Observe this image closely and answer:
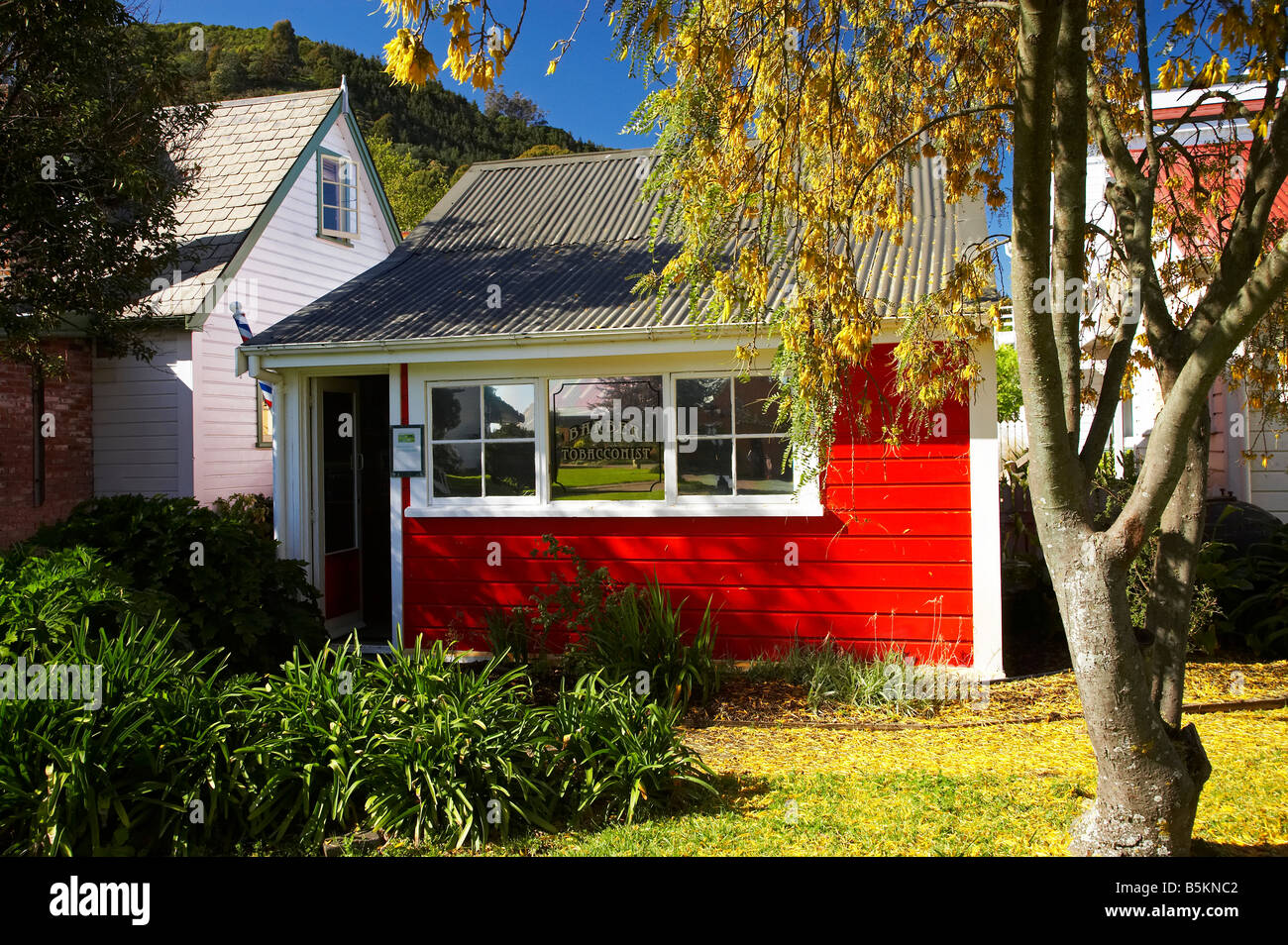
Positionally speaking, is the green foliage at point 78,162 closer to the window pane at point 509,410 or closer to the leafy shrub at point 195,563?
the leafy shrub at point 195,563

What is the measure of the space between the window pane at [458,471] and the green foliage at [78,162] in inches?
166

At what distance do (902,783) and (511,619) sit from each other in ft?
14.4

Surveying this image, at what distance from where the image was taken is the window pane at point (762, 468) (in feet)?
27.6

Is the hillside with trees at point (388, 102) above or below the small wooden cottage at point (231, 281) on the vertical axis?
above

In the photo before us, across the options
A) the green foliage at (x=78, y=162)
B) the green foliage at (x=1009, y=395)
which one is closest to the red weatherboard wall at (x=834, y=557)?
the green foliage at (x=78, y=162)

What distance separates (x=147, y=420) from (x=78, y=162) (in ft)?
12.1

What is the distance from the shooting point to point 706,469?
8.60 meters

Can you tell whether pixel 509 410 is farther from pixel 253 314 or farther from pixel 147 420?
pixel 253 314

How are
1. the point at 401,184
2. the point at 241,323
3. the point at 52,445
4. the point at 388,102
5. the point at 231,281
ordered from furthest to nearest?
the point at 388,102
the point at 401,184
the point at 231,281
the point at 241,323
the point at 52,445

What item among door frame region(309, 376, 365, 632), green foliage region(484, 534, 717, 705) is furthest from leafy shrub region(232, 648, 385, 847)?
door frame region(309, 376, 365, 632)

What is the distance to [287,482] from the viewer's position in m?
9.83

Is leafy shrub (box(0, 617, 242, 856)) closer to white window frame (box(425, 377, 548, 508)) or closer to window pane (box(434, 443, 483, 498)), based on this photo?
white window frame (box(425, 377, 548, 508))

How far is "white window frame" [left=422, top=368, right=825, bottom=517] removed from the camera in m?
8.37

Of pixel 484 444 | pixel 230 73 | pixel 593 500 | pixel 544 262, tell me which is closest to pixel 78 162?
pixel 544 262
